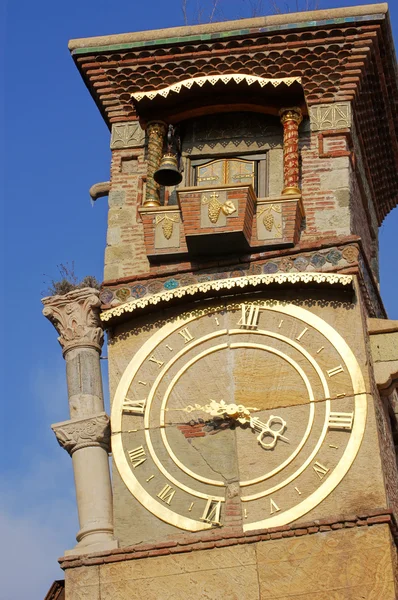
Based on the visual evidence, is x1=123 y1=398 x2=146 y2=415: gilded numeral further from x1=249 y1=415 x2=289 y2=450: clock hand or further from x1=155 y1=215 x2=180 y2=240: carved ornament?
x1=155 y1=215 x2=180 y2=240: carved ornament

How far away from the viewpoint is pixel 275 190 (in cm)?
1881

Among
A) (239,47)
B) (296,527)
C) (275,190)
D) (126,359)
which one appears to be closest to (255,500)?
(296,527)

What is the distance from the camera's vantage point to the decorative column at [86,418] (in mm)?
17156

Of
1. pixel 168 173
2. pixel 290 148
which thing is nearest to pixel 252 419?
pixel 168 173

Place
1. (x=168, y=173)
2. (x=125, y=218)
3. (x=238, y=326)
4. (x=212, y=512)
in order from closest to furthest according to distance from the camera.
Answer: (x=212, y=512), (x=238, y=326), (x=168, y=173), (x=125, y=218)

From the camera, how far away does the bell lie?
60.1ft

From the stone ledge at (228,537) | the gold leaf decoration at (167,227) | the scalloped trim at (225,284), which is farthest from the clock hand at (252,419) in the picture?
the gold leaf decoration at (167,227)

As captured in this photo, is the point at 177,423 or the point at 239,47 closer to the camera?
the point at 177,423

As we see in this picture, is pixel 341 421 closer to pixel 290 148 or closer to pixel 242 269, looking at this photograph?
pixel 242 269

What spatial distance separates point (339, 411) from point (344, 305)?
1.29m

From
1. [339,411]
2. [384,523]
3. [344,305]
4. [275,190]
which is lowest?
[384,523]

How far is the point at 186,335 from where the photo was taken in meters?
17.8

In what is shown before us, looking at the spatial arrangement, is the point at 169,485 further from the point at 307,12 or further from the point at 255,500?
the point at 307,12

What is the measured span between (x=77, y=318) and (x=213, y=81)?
3191mm
